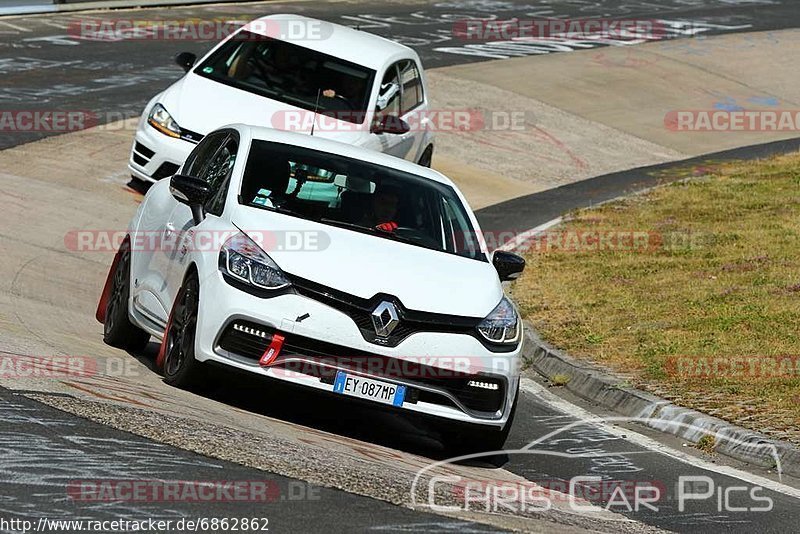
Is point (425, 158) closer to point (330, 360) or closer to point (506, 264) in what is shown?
point (506, 264)

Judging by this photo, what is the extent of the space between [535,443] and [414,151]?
26.5 feet

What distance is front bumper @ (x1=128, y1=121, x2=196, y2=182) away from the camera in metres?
15.0

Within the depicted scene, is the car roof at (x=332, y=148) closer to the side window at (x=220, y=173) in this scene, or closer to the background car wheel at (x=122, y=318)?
the side window at (x=220, y=173)

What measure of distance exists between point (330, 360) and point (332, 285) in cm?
42

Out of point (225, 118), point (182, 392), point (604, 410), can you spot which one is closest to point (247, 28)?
point (225, 118)

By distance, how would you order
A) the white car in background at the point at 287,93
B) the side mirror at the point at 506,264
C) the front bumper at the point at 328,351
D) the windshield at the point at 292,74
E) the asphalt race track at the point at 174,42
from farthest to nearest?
the asphalt race track at the point at 174,42 < the windshield at the point at 292,74 < the white car in background at the point at 287,93 < the side mirror at the point at 506,264 < the front bumper at the point at 328,351

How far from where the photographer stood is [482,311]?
868cm

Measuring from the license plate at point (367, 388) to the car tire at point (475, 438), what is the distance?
0.50 m

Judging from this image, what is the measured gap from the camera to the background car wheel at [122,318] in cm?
1009

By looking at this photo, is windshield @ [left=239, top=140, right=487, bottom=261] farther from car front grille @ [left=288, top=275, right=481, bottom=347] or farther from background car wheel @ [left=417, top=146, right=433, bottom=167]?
background car wheel @ [left=417, top=146, right=433, bottom=167]

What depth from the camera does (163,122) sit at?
50.2 feet

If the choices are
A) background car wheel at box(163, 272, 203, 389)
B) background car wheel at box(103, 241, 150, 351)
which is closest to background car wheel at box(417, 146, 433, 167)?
background car wheel at box(103, 241, 150, 351)

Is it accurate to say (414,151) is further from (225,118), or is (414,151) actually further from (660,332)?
(660,332)

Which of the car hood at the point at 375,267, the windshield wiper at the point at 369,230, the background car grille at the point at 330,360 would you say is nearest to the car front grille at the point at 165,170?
the windshield wiper at the point at 369,230
